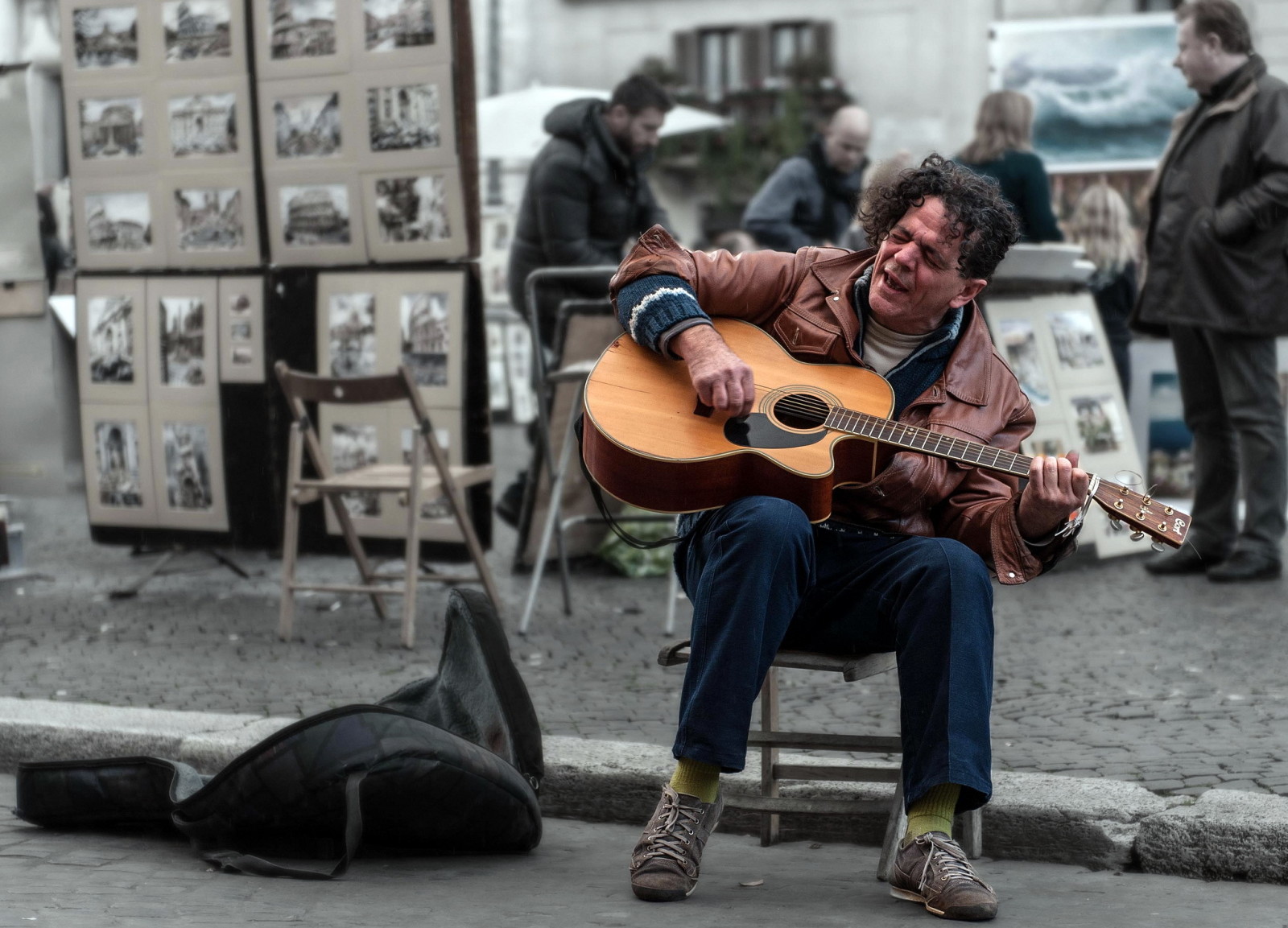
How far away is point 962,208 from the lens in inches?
139

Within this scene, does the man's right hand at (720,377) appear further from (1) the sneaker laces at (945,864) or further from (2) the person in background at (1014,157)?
(2) the person in background at (1014,157)

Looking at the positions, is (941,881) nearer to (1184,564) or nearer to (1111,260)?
(1184,564)

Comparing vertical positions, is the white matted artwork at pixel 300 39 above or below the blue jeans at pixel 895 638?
above

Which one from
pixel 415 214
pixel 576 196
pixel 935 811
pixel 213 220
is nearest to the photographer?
pixel 935 811

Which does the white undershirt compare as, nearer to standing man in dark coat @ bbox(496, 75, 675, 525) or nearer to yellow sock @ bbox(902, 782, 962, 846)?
yellow sock @ bbox(902, 782, 962, 846)

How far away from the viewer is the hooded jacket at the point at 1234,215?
6.46 meters

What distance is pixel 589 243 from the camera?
7.35 meters

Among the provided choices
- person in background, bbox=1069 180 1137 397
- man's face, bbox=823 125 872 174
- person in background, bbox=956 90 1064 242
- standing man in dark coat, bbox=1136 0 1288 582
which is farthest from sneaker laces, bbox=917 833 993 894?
man's face, bbox=823 125 872 174

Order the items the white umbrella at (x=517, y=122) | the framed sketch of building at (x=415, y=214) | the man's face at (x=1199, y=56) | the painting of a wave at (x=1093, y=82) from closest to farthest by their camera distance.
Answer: the framed sketch of building at (x=415, y=214)
the man's face at (x=1199, y=56)
the painting of a wave at (x=1093, y=82)
the white umbrella at (x=517, y=122)

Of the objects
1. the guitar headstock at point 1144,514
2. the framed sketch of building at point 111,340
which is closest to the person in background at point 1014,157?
the framed sketch of building at point 111,340

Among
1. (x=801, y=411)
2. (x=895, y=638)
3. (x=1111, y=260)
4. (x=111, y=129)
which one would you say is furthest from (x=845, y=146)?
(x=895, y=638)

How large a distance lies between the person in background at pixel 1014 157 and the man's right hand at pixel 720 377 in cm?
440

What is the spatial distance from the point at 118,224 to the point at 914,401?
447 centimetres

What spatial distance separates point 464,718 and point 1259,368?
13.1 ft
